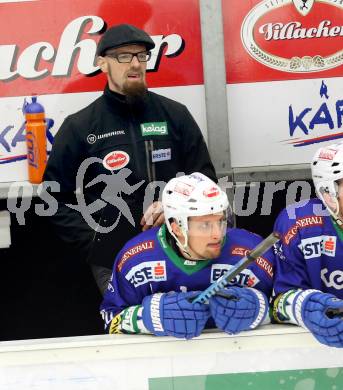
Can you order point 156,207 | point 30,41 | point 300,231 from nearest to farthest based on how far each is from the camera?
point 300,231
point 156,207
point 30,41

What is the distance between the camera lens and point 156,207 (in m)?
4.14

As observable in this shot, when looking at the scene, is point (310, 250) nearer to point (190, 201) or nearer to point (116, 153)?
point (190, 201)

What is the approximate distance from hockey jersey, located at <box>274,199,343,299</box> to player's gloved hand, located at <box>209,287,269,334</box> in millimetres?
292

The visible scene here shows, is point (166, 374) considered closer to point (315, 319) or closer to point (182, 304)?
point (182, 304)

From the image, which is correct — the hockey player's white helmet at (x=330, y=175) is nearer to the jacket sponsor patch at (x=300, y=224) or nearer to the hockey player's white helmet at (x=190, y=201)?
the jacket sponsor patch at (x=300, y=224)

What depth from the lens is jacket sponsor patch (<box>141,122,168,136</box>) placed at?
461 cm

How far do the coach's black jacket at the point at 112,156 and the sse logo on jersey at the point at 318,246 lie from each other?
0.93 m

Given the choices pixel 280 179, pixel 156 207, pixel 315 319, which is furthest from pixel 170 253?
pixel 280 179

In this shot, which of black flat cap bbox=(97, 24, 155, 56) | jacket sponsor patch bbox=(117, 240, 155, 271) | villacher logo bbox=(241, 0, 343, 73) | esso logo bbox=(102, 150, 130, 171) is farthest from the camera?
villacher logo bbox=(241, 0, 343, 73)

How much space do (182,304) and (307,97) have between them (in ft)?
6.30

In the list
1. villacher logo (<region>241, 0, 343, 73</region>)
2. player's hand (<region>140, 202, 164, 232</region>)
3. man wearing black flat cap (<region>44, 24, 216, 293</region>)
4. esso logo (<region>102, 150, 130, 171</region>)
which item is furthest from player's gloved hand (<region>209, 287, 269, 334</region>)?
villacher logo (<region>241, 0, 343, 73</region>)

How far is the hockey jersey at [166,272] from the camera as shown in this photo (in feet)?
12.2

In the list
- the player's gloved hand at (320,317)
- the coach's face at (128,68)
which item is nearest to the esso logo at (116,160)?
the coach's face at (128,68)

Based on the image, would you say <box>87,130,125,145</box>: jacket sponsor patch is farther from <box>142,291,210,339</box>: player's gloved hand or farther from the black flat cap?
<box>142,291,210,339</box>: player's gloved hand
